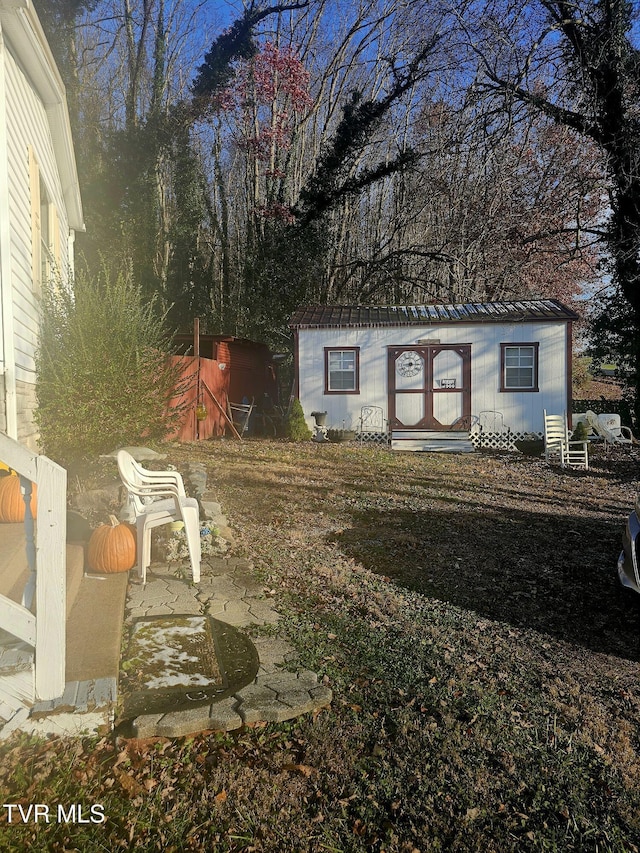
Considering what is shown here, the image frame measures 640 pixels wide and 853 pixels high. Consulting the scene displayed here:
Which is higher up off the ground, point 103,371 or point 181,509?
point 103,371

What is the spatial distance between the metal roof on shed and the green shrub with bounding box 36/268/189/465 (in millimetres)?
7831

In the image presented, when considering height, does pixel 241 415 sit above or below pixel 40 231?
below

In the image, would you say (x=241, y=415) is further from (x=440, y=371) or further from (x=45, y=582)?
(x=45, y=582)

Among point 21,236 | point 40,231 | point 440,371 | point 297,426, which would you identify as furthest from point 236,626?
point 440,371

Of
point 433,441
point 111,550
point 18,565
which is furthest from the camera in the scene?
point 433,441

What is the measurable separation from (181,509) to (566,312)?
12.4 metres

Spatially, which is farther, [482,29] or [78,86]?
[78,86]

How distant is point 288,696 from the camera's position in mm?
2889

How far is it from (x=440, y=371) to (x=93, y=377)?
9.53 m

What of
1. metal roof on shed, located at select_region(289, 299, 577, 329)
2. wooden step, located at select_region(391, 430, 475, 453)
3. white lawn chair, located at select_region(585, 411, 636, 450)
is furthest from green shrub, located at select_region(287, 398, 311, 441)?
white lawn chair, located at select_region(585, 411, 636, 450)

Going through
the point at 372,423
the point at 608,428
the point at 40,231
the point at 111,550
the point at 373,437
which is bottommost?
the point at 111,550

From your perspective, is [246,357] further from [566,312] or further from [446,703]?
[446,703]

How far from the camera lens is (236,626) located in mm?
3785

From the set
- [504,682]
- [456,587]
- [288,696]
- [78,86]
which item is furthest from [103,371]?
[78,86]
